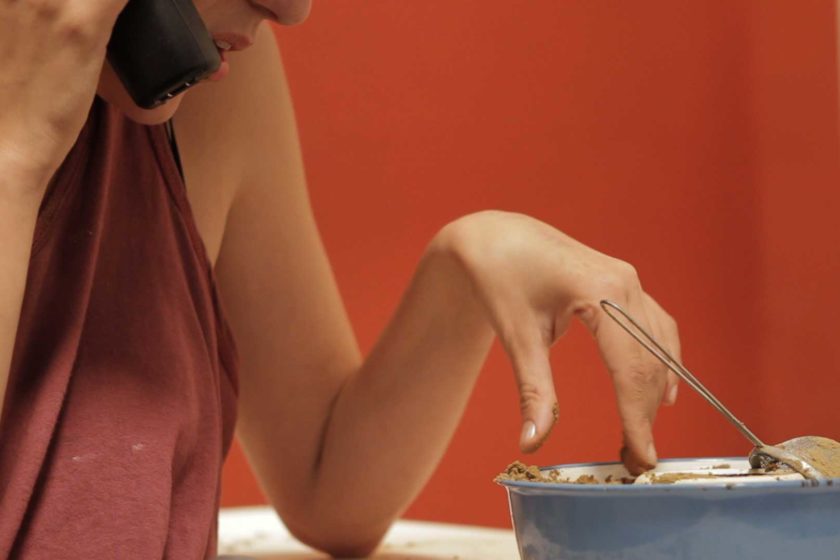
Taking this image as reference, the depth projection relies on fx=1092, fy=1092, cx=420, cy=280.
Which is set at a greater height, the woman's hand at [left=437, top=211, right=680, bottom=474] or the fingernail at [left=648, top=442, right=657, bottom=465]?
the woman's hand at [left=437, top=211, right=680, bottom=474]

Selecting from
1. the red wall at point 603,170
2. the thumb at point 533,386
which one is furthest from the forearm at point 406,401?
the red wall at point 603,170

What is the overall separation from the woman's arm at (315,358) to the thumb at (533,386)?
13 cm

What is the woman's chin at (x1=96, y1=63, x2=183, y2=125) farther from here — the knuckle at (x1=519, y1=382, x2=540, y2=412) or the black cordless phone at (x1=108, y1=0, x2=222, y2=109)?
the knuckle at (x1=519, y1=382, x2=540, y2=412)

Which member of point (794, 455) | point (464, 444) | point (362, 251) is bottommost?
point (464, 444)

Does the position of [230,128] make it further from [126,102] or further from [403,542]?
[403,542]

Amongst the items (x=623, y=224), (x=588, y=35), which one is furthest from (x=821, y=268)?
(x=588, y=35)

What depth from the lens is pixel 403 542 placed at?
3.30 feet

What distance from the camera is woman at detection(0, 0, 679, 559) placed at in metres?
0.54

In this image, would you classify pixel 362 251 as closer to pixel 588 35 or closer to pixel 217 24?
pixel 588 35

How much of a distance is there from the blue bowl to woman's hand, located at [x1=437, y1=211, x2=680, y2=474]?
10 centimetres

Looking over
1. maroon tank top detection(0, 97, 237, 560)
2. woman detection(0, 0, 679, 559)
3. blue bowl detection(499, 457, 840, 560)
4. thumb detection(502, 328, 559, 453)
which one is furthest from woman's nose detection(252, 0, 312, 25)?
blue bowl detection(499, 457, 840, 560)

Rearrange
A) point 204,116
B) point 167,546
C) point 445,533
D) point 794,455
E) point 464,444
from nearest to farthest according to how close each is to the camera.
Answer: point 794,455, point 167,546, point 204,116, point 445,533, point 464,444

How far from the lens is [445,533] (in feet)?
3.46

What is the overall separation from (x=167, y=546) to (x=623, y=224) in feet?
2.16
